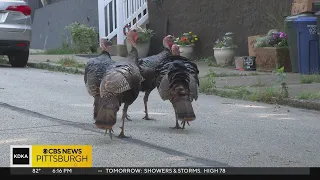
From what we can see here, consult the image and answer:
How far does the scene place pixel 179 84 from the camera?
7.84 m

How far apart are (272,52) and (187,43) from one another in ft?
12.3

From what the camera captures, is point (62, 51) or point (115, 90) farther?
point (62, 51)

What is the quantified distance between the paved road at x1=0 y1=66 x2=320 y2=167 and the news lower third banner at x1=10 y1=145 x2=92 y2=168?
0.12 m

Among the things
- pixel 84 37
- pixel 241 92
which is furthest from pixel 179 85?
pixel 84 37

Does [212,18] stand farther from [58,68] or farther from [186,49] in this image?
[58,68]

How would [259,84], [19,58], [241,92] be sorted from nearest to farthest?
1. [241,92]
2. [259,84]
3. [19,58]

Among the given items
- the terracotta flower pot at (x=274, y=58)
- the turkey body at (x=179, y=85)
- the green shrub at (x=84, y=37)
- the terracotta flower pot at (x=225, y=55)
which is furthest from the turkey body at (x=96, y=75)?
the green shrub at (x=84, y=37)

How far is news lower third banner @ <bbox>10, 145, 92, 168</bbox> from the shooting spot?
607 centimetres

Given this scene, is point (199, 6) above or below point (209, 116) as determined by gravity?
above

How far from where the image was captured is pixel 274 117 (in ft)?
31.4

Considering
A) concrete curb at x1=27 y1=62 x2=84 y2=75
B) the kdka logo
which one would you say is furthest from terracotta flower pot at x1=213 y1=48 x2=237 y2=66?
the kdka logo

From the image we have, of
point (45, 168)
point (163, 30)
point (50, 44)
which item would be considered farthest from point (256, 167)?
point (50, 44)

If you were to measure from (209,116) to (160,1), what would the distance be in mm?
9937

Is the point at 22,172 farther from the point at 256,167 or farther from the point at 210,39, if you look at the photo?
the point at 210,39
